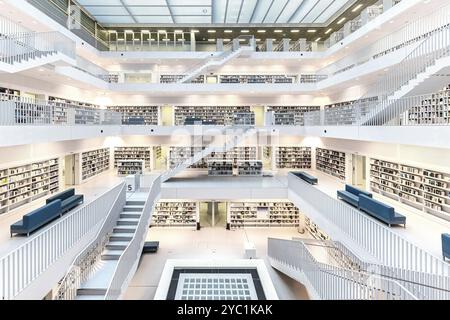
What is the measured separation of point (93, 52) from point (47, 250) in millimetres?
14006

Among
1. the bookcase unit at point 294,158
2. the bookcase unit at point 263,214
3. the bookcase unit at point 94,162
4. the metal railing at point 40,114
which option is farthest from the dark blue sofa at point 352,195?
the bookcase unit at point 94,162

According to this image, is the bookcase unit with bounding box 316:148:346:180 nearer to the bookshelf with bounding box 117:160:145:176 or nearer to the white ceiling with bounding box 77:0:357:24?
the white ceiling with bounding box 77:0:357:24

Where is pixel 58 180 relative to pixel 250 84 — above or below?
below

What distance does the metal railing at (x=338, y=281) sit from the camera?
4775 mm

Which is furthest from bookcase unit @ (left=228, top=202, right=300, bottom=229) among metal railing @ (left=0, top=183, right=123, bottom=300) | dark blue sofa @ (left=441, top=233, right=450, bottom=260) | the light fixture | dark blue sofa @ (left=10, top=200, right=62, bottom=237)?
the light fixture

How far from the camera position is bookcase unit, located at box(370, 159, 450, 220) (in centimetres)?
885

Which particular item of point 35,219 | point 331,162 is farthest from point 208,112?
point 35,219

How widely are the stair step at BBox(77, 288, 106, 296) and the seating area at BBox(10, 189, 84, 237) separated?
1727 millimetres

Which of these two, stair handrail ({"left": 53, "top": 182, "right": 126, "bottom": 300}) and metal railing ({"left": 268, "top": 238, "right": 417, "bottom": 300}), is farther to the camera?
stair handrail ({"left": 53, "top": 182, "right": 126, "bottom": 300})

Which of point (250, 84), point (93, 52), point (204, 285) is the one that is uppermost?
point (93, 52)

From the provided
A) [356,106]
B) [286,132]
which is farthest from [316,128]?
[356,106]

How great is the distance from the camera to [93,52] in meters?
17.2

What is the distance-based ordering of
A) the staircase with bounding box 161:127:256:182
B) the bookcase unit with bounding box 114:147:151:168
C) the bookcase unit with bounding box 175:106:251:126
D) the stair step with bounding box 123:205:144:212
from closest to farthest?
the stair step with bounding box 123:205:144:212
the staircase with bounding box 161:127:256:182
the bookcase unit with bounding box 114:147:151:168
the bookcase unit with bounding box 175:106:251:126

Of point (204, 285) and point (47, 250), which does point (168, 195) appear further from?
point (47, 250)
